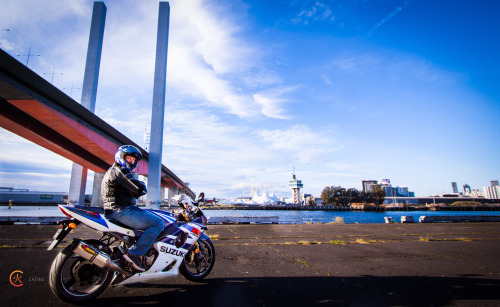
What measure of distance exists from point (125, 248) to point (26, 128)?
113 ft

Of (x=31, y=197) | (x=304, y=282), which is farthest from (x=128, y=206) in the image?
(x=31, y=197)

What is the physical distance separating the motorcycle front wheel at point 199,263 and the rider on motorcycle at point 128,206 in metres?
0.85

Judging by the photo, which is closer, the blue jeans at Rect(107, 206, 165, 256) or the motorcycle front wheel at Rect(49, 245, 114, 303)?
the motorcycle front wheel at Rect(49, 245, 114, 303)

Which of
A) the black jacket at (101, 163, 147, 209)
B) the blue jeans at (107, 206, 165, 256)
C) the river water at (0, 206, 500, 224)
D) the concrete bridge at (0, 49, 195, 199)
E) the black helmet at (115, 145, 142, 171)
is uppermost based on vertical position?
the concrete bridge at (0, 49, 195, 199)

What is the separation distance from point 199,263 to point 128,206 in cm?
157

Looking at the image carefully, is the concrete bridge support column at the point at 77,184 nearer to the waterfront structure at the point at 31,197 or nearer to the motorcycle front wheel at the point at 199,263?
the motorcycle front wheel at the point at 199,263

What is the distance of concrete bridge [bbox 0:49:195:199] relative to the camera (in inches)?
758

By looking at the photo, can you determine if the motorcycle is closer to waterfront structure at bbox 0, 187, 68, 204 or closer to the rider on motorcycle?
the rider on motorcycle

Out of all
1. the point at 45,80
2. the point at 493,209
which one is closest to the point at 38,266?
the point at 45,80

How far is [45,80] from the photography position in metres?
20.5

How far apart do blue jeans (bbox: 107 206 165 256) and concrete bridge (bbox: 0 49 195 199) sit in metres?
21.9

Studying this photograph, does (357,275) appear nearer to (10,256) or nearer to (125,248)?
(125,248)

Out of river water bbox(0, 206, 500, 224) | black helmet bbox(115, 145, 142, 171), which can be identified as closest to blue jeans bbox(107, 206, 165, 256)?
black helmet bbox(115, 145, 142, 171)

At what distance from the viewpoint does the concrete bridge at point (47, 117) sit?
1927 cm
